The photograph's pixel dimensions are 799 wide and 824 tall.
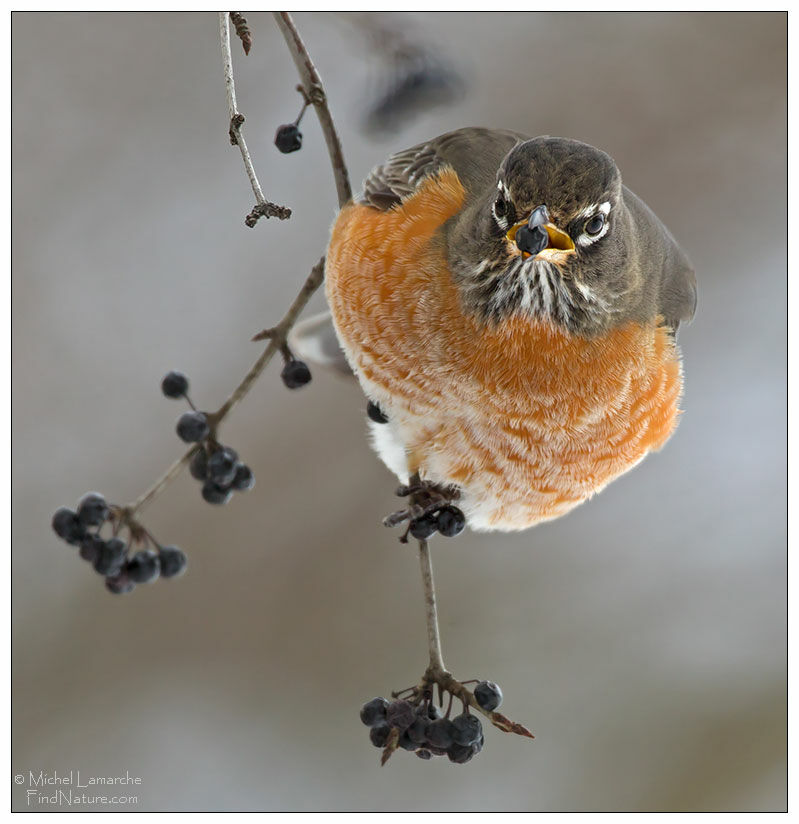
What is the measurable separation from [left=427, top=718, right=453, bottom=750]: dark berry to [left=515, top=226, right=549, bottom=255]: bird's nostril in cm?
119

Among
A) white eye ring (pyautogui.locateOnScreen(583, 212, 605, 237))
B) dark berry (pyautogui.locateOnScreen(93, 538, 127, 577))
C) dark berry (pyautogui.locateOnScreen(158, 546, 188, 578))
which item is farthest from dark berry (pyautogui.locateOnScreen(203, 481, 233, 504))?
white eye ring (pyautogui.locateOnScreen(583, 212, 605, 237))

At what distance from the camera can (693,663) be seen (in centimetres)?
523

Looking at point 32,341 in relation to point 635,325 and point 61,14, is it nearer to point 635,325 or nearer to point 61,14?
point 61,14

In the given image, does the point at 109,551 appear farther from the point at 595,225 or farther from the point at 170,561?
the point at 595,225

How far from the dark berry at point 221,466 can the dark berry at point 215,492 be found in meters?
0.03

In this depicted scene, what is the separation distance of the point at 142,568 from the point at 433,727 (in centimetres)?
93

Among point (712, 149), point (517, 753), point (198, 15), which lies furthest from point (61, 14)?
point (517, 753)

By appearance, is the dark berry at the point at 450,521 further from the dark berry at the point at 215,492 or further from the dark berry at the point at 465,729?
the dark berry at the point at 215,492

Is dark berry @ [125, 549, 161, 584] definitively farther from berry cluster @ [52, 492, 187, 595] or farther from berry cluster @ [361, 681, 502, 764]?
berry cluster @ [361, 681, 502, 764]

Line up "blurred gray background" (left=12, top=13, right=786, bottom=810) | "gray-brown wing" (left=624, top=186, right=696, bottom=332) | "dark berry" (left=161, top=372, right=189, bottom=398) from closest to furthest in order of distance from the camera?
"dark berry" (left=161, top=372, right=189, bottom=398)
"gray-brown wing" (left=624, top=186, right=696, bottom=332)
"blurred gray background" (left=12, top=13, right=786, bottom=810)

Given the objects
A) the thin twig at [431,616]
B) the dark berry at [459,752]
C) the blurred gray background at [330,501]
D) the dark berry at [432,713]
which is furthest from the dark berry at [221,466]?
the blurred gray background at [330,501]

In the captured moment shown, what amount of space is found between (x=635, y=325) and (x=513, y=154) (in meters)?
0.77

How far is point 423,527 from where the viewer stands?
261cm

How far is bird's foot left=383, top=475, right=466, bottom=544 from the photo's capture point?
259 cm
